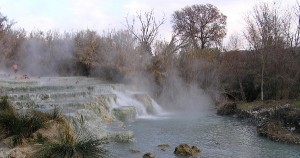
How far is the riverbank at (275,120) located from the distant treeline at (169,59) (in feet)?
13.1

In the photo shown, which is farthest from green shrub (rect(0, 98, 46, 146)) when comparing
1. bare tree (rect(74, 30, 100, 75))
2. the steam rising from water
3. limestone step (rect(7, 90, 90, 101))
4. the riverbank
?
bare tree (rect(74, 30, 100, 75))

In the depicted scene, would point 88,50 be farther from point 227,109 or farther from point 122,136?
point 122,136

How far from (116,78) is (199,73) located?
6.07 m

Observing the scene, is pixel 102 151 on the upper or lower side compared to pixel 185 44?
lower

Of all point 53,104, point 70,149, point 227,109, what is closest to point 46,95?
point 53,104

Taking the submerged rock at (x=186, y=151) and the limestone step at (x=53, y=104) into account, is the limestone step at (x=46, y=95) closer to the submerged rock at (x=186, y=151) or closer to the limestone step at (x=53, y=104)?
the limestone step at (x=53, y=104)

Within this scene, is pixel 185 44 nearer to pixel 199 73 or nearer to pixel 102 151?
pixel 199 73

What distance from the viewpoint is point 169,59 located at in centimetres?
2938

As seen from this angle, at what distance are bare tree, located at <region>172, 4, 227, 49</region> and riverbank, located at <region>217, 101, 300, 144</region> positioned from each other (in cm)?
2585

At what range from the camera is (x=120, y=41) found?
31969 millimetres

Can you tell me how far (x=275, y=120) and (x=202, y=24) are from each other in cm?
3118

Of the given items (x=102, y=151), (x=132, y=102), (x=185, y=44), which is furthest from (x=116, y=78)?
(x=102, y=151)

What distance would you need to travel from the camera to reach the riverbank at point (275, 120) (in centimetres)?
1633

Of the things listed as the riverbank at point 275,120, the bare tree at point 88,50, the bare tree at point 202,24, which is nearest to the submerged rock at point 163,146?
the riverbank at point 275,120
